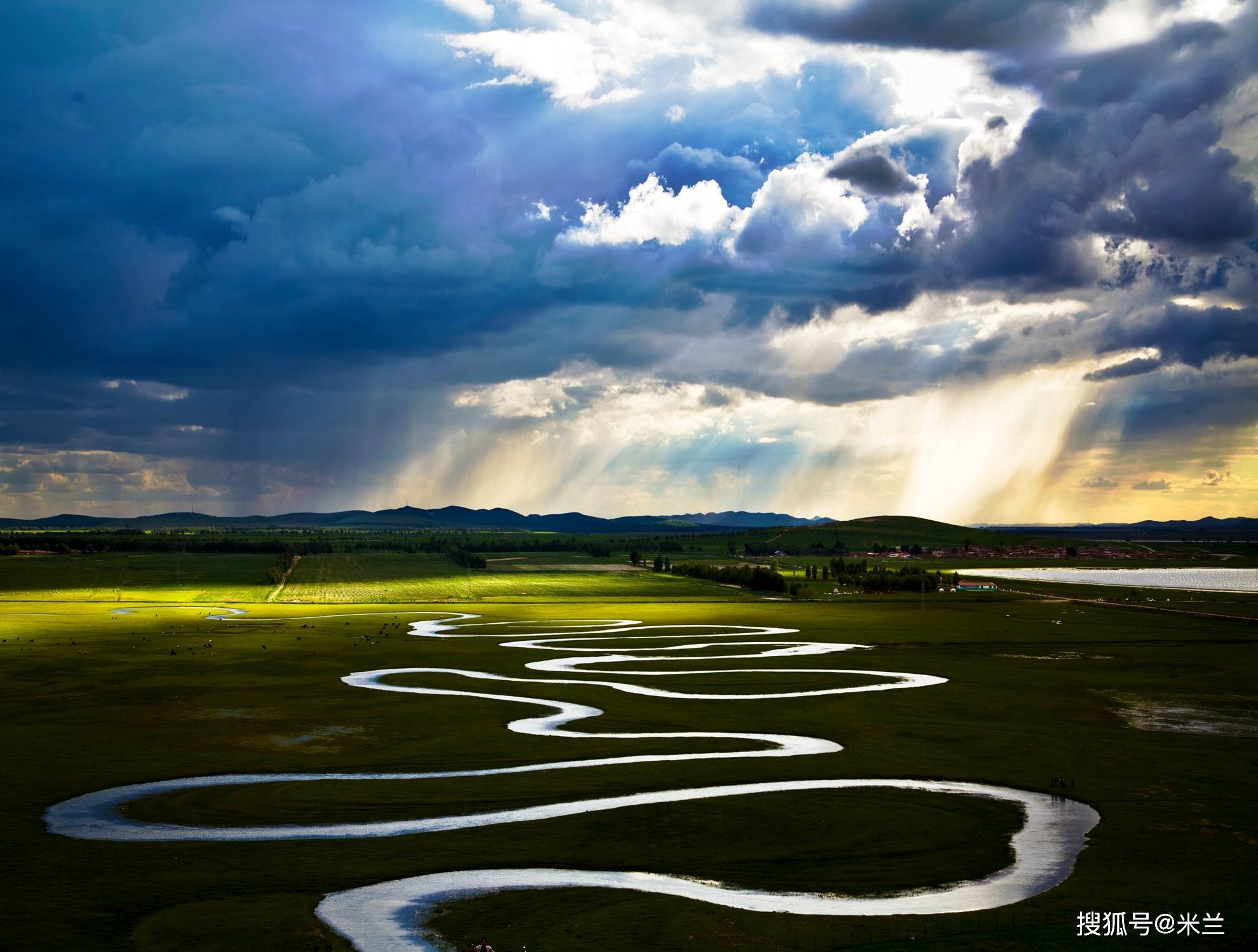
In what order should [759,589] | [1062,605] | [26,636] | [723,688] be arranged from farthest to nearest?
[759,589] → [1062,605] → [26,636] → [723,688]

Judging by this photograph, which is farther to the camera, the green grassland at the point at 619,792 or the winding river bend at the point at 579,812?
the winding river bend at the point at 579,812

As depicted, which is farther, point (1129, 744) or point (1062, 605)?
point (1062, 605)

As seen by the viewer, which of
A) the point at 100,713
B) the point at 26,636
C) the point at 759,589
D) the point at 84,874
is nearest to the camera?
the point at 84,874

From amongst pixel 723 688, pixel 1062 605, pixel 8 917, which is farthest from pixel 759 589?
pixel 8 917

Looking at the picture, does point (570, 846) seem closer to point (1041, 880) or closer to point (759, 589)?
point (1041, 880)

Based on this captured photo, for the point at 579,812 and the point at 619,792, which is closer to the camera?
the point at 579,812

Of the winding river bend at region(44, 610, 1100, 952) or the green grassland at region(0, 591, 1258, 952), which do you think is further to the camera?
the winding river bend at region(44, 610, 1100, 952)

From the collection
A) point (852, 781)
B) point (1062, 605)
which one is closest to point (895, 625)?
point (1062, 605)

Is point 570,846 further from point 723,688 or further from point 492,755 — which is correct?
point 723,688
